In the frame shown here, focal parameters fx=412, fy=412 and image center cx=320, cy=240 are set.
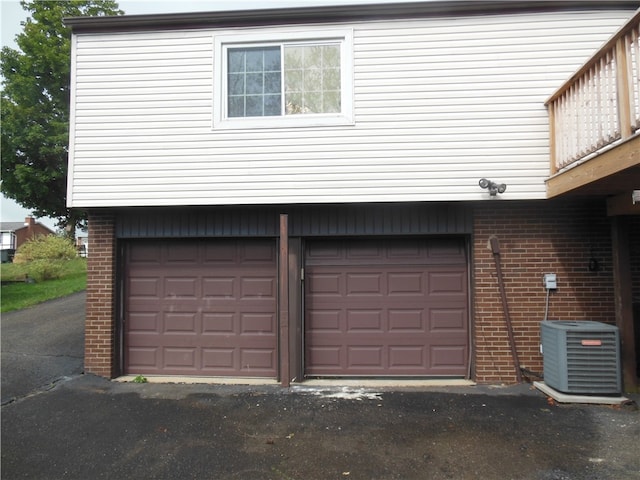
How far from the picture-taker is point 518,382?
5898mm

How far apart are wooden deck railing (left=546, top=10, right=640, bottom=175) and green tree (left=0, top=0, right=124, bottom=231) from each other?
20565 millimetres

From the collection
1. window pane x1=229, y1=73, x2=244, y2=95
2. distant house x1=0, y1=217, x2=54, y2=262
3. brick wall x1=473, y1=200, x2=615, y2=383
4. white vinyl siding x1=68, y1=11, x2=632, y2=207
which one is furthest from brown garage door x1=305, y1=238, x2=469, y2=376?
distant house x1=0, y1=217, x2=54, y2=262

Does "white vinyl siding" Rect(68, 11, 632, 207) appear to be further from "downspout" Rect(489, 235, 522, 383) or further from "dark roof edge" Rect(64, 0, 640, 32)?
"downspout" Rect(489, 235, 522, 383)

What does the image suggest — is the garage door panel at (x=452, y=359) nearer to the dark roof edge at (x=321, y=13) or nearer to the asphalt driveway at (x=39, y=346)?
the dark roof edge at (x=321, y=13)

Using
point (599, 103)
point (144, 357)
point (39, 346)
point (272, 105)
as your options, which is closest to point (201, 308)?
point (144, 357)

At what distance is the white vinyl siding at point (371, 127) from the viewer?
5801 millimetres

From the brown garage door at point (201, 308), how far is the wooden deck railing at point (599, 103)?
432 centimetres

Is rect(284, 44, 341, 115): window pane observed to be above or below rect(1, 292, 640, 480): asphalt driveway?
above

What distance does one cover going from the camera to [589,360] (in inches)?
203

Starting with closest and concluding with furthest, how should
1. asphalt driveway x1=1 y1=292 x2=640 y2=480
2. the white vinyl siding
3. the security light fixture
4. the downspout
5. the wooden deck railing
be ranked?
asphalt driveway x1=1 y1=292 x2=640 y2=480, the wooden deck railing, the security light fixture, the white vinyl siding, the downspout

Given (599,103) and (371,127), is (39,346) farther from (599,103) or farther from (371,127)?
(599,103)

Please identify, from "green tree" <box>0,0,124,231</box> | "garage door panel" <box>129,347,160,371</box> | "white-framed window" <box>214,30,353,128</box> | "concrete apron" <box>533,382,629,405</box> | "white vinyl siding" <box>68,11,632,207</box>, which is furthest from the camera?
"green tree" <box>0,0,124,231</box>

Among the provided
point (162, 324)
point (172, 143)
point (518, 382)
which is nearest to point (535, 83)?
point (518, 382)

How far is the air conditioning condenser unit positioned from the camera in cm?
512
